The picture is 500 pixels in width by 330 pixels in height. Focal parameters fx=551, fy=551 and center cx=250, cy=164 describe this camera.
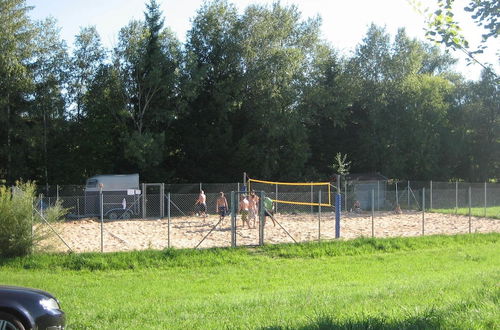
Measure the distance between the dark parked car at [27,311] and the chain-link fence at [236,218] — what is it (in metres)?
10.2

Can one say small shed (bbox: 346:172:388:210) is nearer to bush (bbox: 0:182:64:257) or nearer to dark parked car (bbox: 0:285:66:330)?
bush (bbox: 0:182:64:257)

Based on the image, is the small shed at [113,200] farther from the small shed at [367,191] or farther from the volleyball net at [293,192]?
the small shed at [367,191]

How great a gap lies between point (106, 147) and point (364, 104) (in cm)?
2379

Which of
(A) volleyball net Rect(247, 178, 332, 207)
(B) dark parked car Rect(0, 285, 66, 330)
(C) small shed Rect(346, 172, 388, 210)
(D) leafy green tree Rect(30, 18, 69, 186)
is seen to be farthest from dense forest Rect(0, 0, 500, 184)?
(B) dark parked car Rect(0, 285, 66, 330)

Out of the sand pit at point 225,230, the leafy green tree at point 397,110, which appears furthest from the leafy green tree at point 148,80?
the leafy green tree at point 397,110

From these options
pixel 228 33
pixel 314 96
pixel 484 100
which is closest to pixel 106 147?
pixel 228 33

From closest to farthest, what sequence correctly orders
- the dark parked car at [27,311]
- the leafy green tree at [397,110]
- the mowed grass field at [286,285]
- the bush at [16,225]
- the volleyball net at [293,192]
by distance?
the dark parked car at [27,311] < the mowed grass field at [286,285] < the bush at [16,225] < the volleyball net at [293,192] < the leafy green tree at [397,110]

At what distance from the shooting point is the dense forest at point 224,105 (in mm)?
41312

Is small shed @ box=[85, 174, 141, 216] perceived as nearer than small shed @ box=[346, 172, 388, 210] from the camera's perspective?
Yes

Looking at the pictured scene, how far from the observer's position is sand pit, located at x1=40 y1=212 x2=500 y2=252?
19703mm

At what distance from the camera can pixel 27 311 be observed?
6641mm

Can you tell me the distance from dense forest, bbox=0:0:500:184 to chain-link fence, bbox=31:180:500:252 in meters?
5.08

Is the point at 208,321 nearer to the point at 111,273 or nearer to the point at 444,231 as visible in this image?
the point at 111,273

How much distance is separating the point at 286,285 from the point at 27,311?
8040mm
